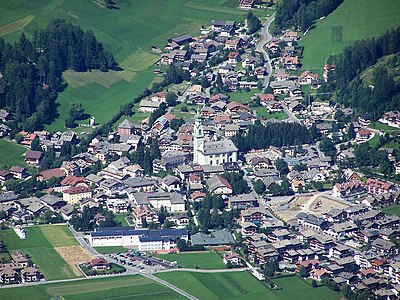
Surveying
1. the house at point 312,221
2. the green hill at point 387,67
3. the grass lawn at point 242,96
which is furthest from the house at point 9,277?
the green hill at point 387,67

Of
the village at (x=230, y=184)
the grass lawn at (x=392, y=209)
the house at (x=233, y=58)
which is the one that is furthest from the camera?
the house at (x=233, y=58)

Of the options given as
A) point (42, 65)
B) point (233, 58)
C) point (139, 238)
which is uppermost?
point (42, 65)

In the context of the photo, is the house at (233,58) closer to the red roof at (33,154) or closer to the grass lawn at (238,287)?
the red roof at (33,154)

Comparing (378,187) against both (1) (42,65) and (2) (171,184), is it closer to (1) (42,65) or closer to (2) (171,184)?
(2) (171,184)

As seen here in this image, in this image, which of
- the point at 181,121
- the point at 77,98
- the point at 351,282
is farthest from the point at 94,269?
the point at 77,98

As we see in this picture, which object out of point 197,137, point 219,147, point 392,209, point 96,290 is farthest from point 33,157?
point 392,209

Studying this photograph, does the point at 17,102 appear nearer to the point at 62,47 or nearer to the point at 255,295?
the point at 62,47

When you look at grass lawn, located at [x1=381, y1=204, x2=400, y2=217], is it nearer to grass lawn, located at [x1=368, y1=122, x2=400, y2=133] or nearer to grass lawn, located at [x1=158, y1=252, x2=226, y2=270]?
grass lawn, located at [x1=368, y1=122, x2=400, y2=133]

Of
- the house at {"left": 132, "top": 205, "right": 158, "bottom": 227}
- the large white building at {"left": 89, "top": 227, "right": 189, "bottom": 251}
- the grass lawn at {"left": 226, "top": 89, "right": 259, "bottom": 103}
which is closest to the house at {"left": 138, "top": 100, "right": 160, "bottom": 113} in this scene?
the grass lawn at {"left": 226, "top": 89, "right": 259, "bottom": 103}
